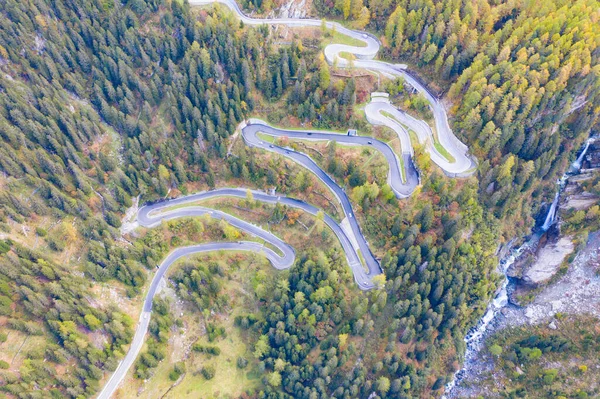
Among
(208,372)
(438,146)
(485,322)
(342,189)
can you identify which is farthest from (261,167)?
(485,322)

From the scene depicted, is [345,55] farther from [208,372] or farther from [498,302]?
[208,372]

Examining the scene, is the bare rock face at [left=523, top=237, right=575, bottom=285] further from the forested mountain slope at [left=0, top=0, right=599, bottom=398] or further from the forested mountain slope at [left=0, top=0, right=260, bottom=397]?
the forested mountain slope at [left=0, top=0, right=260, bottom=397]

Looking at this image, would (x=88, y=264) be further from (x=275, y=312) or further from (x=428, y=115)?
(x=428, y=115)

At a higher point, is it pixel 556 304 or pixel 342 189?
pixel 342 189

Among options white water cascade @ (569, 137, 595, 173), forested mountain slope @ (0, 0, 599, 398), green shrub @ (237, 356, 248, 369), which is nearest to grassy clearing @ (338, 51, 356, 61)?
forested mountain slope @ (0, 0, 599, 398)

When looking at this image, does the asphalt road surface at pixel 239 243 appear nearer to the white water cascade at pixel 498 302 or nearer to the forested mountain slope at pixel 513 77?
the white water cascade at pixel 498 302
